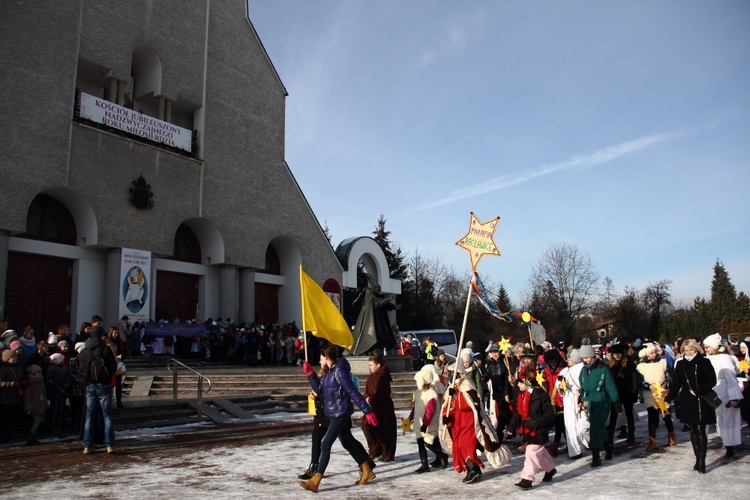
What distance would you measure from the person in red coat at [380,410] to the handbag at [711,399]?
4.11m

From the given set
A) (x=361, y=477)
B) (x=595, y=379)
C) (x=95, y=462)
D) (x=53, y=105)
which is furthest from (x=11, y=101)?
(x=595, y=379)

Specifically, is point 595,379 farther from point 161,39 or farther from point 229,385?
point 161,39

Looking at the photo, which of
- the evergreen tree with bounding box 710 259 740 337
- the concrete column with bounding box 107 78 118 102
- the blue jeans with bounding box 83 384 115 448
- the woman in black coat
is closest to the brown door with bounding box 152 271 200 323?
the concrete column with bounding box 107 78 118 102

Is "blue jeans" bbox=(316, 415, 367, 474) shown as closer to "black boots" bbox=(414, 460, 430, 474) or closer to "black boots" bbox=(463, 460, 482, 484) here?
"black boots" bbox=(414, 460, 430, 474)

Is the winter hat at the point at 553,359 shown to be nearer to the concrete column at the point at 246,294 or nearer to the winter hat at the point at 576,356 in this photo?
the winter hat at the point at 576,356

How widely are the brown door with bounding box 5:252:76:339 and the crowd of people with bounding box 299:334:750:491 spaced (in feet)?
54.2

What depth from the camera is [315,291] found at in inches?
356

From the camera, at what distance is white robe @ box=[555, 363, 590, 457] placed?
29.0ft

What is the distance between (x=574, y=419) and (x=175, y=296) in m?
19.9

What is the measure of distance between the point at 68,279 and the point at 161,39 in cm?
1047

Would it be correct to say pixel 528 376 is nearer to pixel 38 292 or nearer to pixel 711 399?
pixel 711 399

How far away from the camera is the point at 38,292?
20844 millimetres

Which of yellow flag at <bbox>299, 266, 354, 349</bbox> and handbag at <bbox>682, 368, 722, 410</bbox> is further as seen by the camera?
yellow flag at <bbox>299, 266, 354, 349</bbox>

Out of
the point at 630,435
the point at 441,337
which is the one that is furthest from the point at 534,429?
the point at 441,337
